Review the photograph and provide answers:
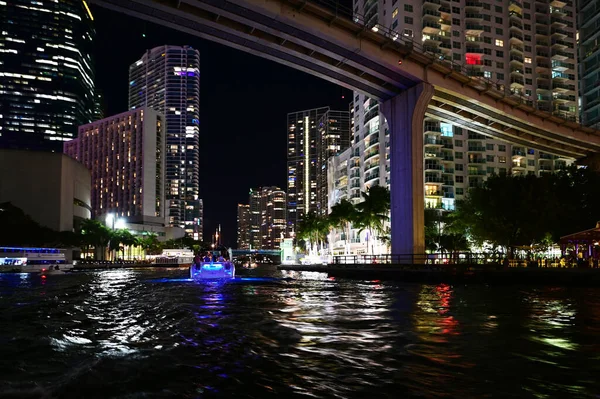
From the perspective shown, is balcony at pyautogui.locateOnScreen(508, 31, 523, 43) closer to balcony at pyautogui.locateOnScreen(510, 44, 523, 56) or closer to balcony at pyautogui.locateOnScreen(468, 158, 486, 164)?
balcony at pyautogui.locateOnScreen(510, 44, 523, 56)

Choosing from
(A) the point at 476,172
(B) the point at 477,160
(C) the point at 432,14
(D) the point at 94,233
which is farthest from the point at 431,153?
(D) the point at 94,233

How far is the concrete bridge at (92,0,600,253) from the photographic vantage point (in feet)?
128

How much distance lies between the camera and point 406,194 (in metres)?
52.7

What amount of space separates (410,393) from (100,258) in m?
181

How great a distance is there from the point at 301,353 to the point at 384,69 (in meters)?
42.8

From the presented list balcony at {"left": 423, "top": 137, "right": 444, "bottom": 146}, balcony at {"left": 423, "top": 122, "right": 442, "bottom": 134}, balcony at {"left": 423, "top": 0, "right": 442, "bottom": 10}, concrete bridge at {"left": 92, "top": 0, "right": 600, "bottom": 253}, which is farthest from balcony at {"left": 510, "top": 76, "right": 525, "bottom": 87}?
concrete bridge at {"left": 92, "top": 0, "right": 600, "bottom": 253}

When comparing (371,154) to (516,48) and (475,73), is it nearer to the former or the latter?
(475,73)

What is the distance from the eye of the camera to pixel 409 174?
2061 inches

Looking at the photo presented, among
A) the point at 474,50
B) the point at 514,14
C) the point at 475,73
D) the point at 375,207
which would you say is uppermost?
the point at 514,14

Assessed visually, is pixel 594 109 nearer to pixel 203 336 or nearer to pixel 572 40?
pixel 572 40

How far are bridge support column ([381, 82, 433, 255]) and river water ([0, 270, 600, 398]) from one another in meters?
31.9

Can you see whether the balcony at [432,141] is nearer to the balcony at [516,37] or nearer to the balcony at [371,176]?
the balcony at [371,176]

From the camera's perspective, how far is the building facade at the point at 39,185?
137 meters

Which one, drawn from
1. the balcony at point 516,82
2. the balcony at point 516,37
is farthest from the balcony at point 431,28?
the balcony at point 516,82
